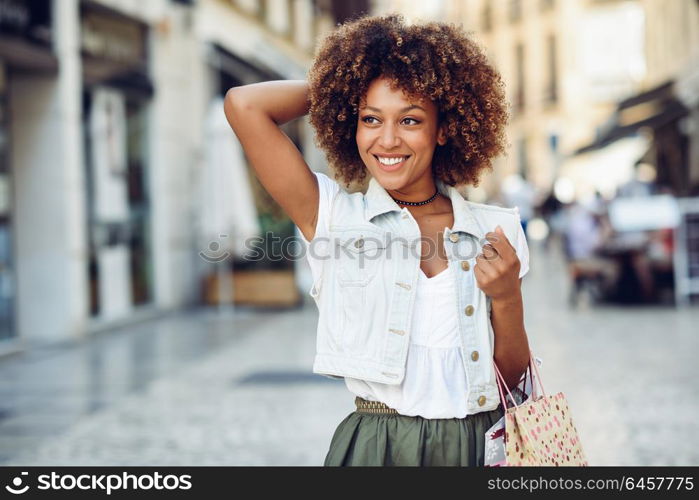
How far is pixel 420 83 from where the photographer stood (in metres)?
2.23

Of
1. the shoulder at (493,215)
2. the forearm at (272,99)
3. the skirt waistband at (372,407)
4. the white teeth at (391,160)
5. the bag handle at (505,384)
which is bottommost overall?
the skirt waistband at (372,407)

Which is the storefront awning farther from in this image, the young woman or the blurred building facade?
the young woman

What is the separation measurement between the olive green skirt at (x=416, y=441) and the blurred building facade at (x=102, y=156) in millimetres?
7492

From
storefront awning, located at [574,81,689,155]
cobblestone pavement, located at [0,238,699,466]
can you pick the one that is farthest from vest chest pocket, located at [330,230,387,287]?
storefront awning, located at [574,81,689,155]

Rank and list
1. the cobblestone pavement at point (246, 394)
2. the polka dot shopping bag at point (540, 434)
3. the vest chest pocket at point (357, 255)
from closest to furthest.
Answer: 1. the polka dot shopping bag at point (540, 434)
2. the vest chest pocket at point (357, 255)
3. the cobblestone pavement at point (246, 394)

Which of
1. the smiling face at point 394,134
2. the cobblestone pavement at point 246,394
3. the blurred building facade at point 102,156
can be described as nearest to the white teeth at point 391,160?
the smiling face at point 394,134

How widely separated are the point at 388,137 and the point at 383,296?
0.38m

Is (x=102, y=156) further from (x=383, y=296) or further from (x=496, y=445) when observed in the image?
(x=496, y=445)

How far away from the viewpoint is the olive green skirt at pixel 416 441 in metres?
2.21

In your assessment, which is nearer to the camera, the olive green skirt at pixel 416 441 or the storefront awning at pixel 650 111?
the olive green skirt at pixel 416 441

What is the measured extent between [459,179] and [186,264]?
1120 centimetres

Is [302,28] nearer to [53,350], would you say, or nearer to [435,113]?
[53,350]

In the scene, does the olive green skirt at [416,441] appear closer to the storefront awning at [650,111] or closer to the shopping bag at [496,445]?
the shopping bag at [496,445]

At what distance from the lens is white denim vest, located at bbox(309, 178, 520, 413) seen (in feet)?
7.20
